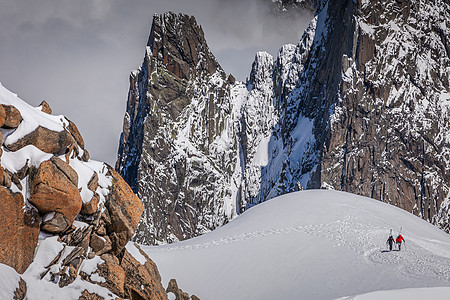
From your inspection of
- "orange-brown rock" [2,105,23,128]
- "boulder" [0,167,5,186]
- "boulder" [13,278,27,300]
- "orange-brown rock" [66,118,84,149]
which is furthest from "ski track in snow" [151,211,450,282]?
"orange-brown rock" [2,105,23,128]

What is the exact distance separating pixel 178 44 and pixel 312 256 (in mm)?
142678

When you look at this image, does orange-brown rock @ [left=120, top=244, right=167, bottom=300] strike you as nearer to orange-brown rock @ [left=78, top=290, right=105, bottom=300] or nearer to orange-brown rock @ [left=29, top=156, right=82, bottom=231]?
orange-brown rock @ [left=78, top=290, right=105, bottom=300]

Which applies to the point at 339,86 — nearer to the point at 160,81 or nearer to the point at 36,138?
the point at 160,81

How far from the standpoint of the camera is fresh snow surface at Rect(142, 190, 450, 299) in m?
19.0

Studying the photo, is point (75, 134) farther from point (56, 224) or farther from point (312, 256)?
point (312, 256)

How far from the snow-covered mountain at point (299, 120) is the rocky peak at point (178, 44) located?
460 millimetres

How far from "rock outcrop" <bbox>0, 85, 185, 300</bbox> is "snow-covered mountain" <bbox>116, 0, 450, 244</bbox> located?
96.5 meters

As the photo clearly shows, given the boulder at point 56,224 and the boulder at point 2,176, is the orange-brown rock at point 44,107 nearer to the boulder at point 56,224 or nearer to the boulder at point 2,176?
the boulder at point 2,176

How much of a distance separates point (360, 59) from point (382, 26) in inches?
406

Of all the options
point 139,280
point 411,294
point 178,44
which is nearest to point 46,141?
point 139,280

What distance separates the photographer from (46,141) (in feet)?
37.7

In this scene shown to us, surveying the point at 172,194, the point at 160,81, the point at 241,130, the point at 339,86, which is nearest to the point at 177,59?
the point at 160,81

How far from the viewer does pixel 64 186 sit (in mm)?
11195

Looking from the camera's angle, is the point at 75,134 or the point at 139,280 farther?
the point at 75,134
